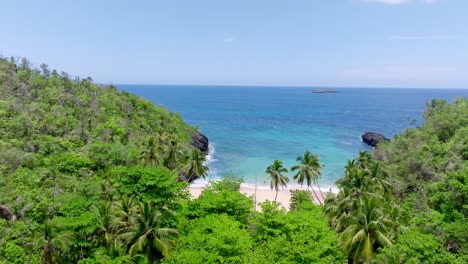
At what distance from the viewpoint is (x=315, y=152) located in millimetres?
83125

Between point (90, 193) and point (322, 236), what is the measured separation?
68.2 ft

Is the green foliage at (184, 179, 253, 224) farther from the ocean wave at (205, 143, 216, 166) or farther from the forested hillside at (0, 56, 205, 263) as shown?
the ocean wave at (205, 143, 216, 166)

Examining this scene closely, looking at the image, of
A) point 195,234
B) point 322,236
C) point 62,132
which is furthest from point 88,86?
point 322,236

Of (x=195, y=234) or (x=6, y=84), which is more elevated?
(x=6, y=84)

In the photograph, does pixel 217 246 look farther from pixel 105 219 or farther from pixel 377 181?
pixel 377 181

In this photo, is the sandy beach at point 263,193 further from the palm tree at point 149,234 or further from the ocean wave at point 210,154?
the palm tree at point 149,234

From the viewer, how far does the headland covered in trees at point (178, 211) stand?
2055 centimetres

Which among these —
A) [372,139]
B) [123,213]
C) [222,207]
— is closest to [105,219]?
[123,213]

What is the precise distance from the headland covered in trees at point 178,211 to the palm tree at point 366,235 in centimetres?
8

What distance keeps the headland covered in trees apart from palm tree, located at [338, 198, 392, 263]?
8 cm

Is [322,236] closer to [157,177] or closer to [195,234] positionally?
[195,234]

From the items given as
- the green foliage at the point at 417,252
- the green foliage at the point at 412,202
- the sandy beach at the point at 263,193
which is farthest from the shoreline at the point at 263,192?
the green foliage at the point at 417,252

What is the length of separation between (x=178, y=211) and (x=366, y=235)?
51.0ft

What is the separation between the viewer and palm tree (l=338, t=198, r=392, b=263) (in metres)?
22.8
